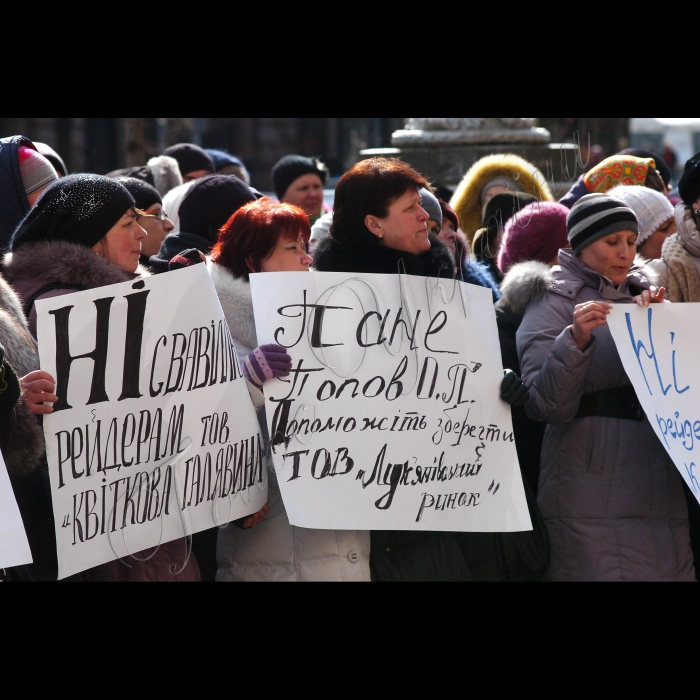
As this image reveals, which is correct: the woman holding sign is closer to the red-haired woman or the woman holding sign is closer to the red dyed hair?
the red-haired woman

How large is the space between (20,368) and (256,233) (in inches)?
31.4

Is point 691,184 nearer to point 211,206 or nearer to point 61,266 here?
point 211,206

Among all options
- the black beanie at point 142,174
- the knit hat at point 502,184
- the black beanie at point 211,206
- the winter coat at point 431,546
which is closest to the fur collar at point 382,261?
the winter coat at point 431,546

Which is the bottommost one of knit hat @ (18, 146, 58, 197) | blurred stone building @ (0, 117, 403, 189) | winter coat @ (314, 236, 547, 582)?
blurred stone building @ (0, 117, 403, 189)

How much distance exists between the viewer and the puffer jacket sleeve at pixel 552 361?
3.06 meters

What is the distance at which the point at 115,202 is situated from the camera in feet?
9.79

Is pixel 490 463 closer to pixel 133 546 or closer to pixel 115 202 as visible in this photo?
pixel 133 546

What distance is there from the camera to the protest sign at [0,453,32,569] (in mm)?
2494

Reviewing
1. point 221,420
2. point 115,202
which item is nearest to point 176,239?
point 115,202

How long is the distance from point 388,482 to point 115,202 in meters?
1.11

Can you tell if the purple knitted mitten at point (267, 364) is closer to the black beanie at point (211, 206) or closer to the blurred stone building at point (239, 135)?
the black beanie at point (211, 206)

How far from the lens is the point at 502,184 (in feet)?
15.9

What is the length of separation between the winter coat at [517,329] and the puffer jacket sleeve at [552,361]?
48 mm

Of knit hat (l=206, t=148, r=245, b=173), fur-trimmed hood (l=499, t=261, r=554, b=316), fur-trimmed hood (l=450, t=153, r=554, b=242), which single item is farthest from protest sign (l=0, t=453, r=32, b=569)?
knit hat (l=206, t=148, r=245, b=173)
